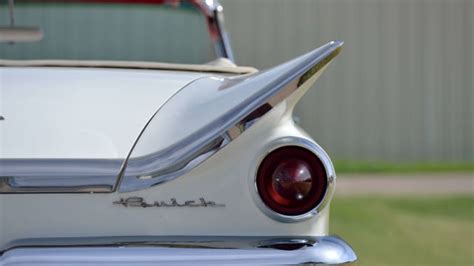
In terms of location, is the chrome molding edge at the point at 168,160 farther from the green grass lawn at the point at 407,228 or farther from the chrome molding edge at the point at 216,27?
the green grass lawn at the point at 407,228

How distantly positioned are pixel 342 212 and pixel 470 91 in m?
6.41

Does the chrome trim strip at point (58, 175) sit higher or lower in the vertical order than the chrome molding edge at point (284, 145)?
lower

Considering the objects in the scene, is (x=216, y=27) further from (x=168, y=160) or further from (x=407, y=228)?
(x=407, y=228)

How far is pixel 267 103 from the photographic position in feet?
8.85

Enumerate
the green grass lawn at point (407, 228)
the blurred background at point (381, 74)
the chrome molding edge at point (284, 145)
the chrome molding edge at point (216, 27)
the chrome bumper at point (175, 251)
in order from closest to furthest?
the chrome bumper at point (175, 251) < the chrome molding edge at point (284, 145) < the chrome molding edge at point (216, 27) < the green grass lawn at point (407, 228) < the blurred background at point (381, 74)

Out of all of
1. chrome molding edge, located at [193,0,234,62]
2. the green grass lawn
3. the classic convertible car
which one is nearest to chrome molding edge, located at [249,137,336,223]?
the classic convertible car

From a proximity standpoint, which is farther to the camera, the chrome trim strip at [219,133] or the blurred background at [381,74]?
the blurred background at [381,74]

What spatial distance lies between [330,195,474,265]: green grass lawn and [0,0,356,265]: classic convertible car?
3.23m

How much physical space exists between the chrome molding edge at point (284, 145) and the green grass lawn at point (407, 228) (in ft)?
10.4

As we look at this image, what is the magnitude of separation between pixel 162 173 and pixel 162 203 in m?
0.09

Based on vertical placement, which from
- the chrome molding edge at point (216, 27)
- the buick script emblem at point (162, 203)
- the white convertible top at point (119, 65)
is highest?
the chrome molding edge at point (216, 27)

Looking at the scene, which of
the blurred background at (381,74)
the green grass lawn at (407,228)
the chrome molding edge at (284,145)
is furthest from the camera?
the blurred background at (381,74)

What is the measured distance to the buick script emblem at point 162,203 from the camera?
2670 mm

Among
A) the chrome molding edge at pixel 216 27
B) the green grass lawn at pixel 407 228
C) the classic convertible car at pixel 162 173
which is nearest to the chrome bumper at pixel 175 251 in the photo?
the classic convertible car at pixel 162 173
